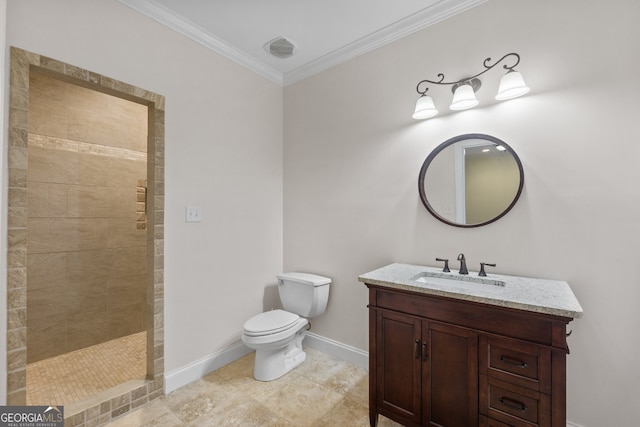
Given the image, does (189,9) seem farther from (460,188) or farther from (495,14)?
(460,188)

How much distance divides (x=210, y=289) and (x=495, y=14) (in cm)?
275

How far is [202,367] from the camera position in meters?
2.23

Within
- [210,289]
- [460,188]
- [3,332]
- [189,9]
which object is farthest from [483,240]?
[3,332]

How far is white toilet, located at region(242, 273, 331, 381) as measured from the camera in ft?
6.85

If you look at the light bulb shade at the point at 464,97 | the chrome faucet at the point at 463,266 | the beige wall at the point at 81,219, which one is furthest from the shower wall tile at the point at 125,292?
the light bulb shade at the point at 464,97

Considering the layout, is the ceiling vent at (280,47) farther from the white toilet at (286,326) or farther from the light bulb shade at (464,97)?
the white toilet at (286,326)

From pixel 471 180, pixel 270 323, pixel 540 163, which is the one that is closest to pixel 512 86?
pixel 540 163

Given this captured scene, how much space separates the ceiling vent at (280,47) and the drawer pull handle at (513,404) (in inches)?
105

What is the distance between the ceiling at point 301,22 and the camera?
1.93 meters

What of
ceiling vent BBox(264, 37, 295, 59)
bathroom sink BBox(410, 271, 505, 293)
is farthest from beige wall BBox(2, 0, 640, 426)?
ceiling vent BBox(264, 37, 295, 59)

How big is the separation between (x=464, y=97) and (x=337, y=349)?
215cm

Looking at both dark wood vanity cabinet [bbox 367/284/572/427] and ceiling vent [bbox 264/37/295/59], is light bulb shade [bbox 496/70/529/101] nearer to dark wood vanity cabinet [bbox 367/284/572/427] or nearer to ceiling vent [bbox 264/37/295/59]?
dark wood vanity cabinet [bbox 367/284/572/427]

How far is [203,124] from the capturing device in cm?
227

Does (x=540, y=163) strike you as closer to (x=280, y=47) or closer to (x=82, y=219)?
(x=280, y=47)
